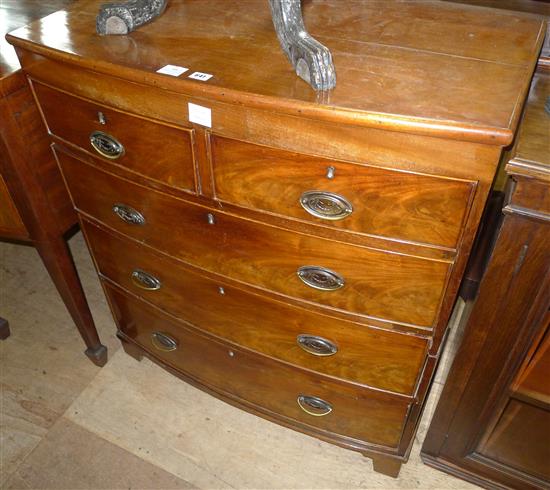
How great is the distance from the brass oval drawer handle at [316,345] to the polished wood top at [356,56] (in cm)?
53

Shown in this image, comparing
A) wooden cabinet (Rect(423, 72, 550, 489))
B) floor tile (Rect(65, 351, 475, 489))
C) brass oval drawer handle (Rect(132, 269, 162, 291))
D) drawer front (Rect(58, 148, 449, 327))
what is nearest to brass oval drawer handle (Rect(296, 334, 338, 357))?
drawer front (Rect(58, 148, 449, 327))

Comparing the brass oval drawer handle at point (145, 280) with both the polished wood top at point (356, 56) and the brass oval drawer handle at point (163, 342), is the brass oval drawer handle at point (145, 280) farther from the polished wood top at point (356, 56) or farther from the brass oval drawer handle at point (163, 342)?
the polished wood top at point (356, 56)

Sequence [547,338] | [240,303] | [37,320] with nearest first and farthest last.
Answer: [547,338]
[240,303]
[37,320]

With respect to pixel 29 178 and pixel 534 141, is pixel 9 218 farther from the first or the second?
pixel 534 141

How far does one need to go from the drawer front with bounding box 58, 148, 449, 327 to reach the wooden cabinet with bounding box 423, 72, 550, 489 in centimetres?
14

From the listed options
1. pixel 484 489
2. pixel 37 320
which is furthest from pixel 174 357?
pixel 484 489

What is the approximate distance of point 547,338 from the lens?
102 centimetres

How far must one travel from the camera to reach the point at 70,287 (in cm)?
153

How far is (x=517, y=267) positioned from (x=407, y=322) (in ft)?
0.73

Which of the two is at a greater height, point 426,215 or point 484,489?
point 426,215

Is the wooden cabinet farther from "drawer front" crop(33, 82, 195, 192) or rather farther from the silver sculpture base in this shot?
"drawer front" crop(33, 82, 195, 192)

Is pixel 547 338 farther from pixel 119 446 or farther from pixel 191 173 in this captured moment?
pixel 119 446

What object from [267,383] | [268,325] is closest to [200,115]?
[268,325]

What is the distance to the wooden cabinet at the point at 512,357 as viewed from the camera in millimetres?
826
